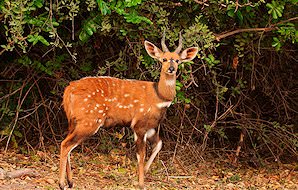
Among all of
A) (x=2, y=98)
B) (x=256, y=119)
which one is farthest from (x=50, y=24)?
(x=256, y=119)

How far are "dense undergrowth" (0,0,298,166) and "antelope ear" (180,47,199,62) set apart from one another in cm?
23

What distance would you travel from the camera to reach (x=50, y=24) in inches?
239

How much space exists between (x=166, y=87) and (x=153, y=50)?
38cm

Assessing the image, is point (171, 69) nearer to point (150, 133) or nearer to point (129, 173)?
point (150, 133)

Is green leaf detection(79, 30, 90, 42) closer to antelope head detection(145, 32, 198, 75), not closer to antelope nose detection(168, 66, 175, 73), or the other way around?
antelope head detection(145, 32, 198, 75)

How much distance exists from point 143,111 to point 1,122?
8.13ft

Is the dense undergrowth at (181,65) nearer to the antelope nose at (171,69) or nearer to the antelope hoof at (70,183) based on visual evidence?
the antelope nose at (171,69)

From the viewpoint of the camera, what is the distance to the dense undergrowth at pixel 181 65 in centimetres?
638

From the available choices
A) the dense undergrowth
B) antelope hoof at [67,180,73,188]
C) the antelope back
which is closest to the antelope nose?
the antelope back

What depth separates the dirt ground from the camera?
630cm

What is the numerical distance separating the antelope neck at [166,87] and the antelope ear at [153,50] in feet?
0.63

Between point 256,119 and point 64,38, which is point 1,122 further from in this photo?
point 256,119

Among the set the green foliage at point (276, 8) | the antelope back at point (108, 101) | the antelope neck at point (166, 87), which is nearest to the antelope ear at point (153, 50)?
the antelope neck at point (166, 87)

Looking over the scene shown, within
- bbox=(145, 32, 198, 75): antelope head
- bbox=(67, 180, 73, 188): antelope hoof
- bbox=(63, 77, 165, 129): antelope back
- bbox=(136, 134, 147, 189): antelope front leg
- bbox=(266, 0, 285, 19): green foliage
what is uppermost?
bbox=(266, 0, 285, 19): green foliage
